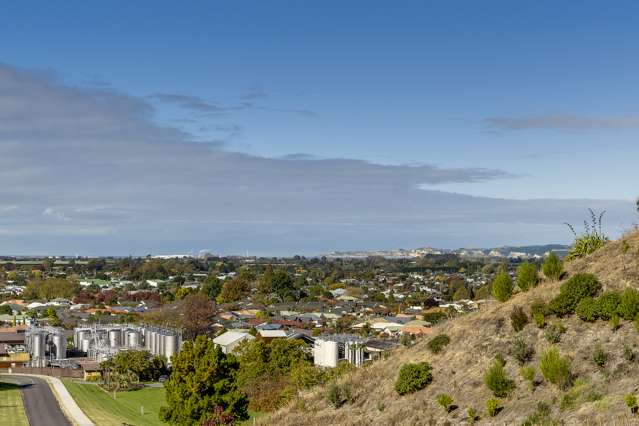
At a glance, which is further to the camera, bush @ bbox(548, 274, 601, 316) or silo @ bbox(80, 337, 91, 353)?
silo @ bbox(80, 337, 91, 353)

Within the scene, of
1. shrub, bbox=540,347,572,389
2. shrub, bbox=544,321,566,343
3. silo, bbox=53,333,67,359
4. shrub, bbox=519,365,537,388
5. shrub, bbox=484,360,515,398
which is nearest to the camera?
shrub, bbox=540,347,572,389

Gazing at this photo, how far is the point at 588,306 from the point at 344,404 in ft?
38.2

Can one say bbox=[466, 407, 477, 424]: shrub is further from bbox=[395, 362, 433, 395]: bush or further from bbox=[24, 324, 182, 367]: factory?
bbox=[24, 324, 182, 367]: factory

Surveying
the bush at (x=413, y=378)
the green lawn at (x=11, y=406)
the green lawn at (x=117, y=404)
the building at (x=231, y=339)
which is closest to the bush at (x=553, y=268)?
the bush at (x=413, y=378)

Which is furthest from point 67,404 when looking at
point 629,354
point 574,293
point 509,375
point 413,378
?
point 629,354

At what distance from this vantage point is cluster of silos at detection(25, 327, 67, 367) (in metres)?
105

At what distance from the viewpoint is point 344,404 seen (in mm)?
34344

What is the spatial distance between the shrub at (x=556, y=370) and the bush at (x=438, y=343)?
24.3 feet

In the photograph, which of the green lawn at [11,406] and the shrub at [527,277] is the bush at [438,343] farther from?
the green lawn at [11,406]

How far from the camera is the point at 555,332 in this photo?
30.8 meters

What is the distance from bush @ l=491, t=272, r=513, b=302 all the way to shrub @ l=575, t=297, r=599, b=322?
225 inches

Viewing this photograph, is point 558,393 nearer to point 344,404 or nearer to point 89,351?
point 344,404

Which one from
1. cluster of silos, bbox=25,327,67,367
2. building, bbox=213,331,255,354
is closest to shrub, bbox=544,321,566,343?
building, bbox=213,331,255,354

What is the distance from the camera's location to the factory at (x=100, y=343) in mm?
102062
